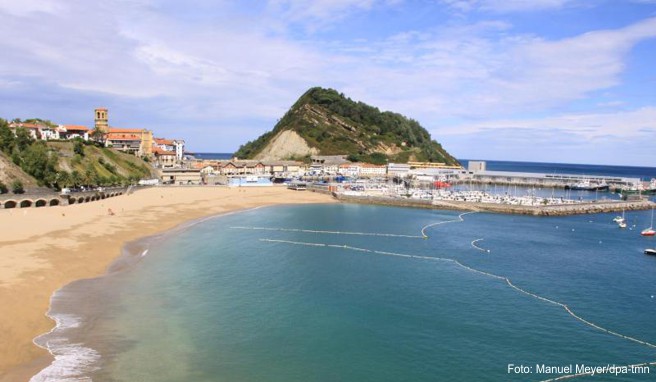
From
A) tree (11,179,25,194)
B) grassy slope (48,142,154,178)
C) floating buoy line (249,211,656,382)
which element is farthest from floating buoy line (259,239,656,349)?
grassy slope (48,142,154,178)

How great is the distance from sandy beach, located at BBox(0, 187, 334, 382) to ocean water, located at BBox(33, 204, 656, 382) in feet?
3.70

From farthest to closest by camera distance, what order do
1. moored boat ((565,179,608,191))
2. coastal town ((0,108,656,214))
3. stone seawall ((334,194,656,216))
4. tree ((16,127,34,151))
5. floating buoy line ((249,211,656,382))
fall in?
moored boat ((565,179,608,191))
coastal town ((0,108,656,214))
stone seawall ((334,194,656,216))
tree ((16,127,34,151))
floating buoy line ((249,211,656,382))

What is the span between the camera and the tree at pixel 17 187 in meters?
59.2

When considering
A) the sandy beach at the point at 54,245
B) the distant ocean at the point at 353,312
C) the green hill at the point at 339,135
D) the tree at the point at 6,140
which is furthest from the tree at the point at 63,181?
the green hill at the point at 339,135

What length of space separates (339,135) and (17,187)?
4856 inches

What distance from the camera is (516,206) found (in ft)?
252

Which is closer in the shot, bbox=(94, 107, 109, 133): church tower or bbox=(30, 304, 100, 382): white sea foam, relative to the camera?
bbox=(30, 304, 100, 382): white sea foam

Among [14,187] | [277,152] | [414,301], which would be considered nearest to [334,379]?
[414,301]

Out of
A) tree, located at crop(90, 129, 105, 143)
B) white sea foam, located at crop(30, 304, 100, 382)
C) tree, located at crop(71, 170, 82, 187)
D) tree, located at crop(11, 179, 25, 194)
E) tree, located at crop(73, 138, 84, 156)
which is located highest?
tree, located at crop(90, 129, 105, 143)

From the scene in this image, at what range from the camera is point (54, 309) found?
25094 mm

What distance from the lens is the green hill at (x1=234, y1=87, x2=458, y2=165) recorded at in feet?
538

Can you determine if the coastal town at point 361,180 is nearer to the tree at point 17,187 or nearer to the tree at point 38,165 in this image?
the tree at point 17,187

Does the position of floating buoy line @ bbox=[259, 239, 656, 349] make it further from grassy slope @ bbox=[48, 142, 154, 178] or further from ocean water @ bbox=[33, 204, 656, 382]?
grassy slope @ bbox=[48, 142, 154, 178]

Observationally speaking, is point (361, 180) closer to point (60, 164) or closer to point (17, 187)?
point (60, 164)
